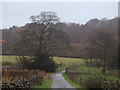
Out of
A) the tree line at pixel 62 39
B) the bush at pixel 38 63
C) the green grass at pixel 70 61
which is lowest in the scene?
the green grass at pixel 70 61

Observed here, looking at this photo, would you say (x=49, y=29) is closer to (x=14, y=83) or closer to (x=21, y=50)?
(x=21, y=50)

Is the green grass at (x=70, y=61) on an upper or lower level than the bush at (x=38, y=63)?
lower

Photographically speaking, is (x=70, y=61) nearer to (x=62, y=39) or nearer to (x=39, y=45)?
(x=62, y=39)

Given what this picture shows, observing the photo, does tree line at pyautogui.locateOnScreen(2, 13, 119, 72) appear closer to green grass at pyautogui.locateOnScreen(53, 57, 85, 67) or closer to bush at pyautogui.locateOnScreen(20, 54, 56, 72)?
bush at pyautogui.locateOnScreen(20, 54, 56, 72)

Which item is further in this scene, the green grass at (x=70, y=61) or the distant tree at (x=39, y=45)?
the green grass at (x=70, y=61)

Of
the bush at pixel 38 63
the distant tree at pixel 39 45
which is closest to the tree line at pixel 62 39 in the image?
the distant tree at pixel 39 45

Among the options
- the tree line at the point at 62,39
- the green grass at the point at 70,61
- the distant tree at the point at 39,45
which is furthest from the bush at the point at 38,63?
the green grass at the point at 70,61

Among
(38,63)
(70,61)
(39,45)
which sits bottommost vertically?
(70,61)

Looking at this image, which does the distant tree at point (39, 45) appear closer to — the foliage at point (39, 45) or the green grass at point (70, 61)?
the foliage at point (39, 45)

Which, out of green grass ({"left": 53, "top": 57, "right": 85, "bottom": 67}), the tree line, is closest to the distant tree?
the tree line

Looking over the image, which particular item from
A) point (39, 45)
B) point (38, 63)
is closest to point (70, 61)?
point (39, 45)

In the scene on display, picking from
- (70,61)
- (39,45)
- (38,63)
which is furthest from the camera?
(70,61)

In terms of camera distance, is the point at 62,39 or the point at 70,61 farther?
the point at 70,61

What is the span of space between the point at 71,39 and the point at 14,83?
20324 millimetres
